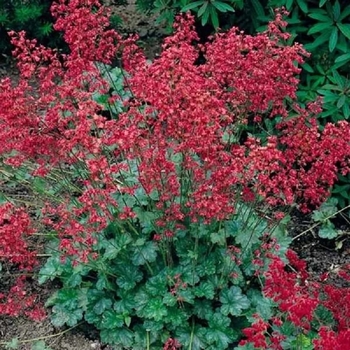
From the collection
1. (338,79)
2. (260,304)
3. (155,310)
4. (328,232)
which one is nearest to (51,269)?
(155,310)

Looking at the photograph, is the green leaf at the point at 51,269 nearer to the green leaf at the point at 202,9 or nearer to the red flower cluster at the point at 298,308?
the red flower cluster at the point at 298,308

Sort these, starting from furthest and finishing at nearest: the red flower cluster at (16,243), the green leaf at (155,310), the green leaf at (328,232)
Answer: the green leaf at (328,232) → the green leaf at (155,310) → the red flower cluster at (16,243)

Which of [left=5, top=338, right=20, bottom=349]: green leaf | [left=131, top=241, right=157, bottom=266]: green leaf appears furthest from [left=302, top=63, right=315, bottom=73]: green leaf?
[left=5, top=338, right=20, bottom=349]: green leaf

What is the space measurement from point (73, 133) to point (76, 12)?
866 millimetres

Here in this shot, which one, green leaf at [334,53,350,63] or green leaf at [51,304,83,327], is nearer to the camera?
green leaf at [51,304,83,327]

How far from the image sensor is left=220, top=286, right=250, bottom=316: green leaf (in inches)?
163

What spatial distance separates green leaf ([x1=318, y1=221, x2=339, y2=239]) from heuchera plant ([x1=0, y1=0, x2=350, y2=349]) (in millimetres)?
540

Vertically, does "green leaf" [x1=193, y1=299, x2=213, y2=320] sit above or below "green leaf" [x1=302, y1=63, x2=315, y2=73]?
below

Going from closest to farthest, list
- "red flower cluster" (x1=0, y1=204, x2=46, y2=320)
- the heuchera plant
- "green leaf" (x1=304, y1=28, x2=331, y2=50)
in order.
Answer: the heuchera plant, "red flower cluster" (x1=0, y1=204, x2=46, y2=320), "green leaf" (x1=304, y1=28, x2=331, y2=50)

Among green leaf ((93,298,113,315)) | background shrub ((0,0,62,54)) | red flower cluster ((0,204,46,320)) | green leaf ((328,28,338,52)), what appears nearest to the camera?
red flower cluster ((0,204,46,320))

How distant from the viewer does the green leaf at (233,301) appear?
4.13 metres

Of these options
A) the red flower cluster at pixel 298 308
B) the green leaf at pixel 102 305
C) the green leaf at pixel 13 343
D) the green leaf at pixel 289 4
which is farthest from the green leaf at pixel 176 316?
the green leaf at pixel 289 4

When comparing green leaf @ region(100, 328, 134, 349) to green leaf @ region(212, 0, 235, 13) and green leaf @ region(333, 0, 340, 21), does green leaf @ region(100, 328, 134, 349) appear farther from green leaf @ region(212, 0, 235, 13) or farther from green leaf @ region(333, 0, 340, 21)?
green leaf @ region(333, 0, 340, 21)

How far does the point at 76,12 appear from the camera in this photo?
3955 millimetres
